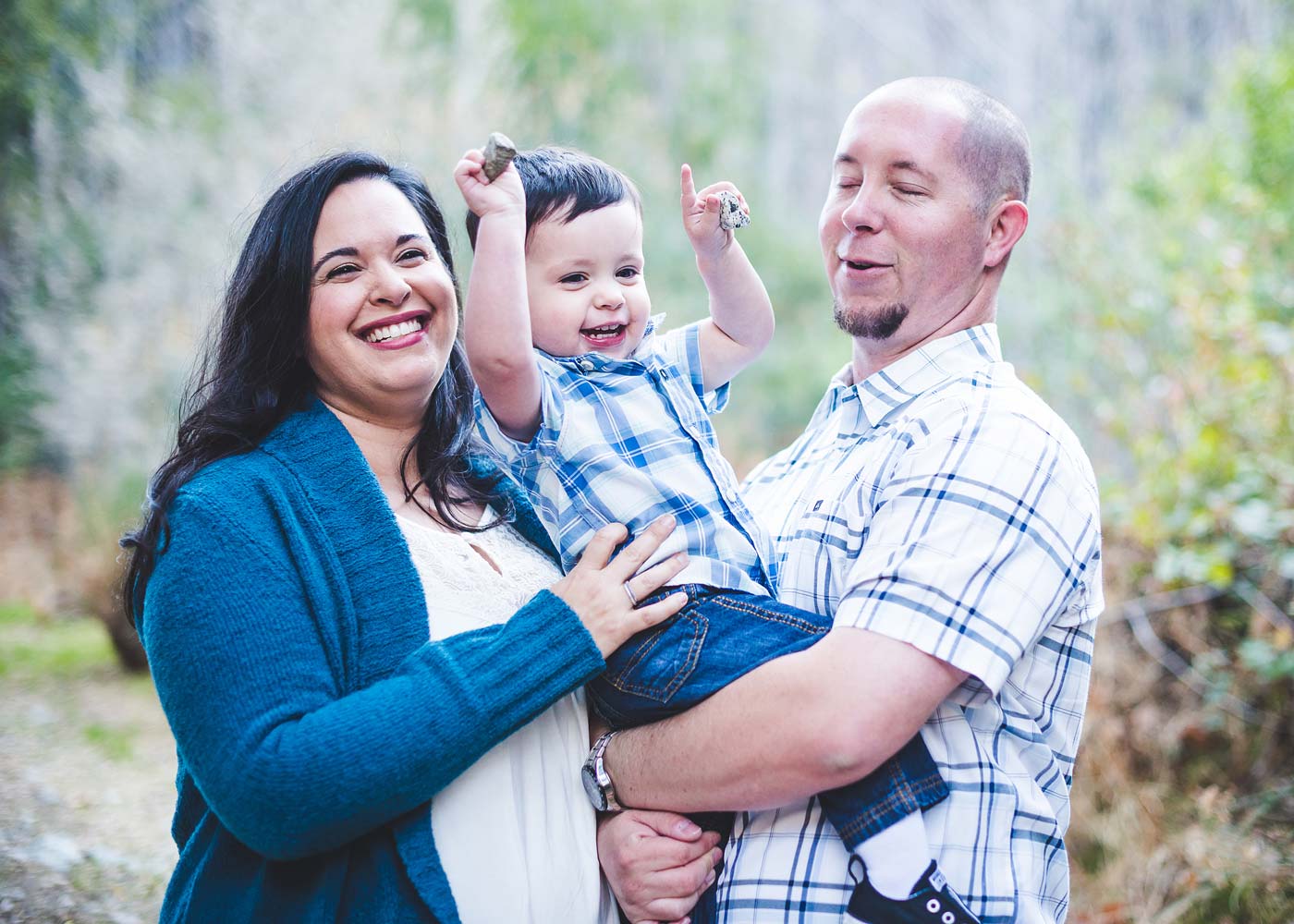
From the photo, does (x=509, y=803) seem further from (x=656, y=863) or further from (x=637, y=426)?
(x=637, y=426)

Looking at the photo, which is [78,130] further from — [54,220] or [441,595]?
[441,595]

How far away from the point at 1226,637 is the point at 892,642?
308 cm

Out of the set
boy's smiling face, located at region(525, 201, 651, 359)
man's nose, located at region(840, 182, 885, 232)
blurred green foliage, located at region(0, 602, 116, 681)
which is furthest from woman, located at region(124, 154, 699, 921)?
blurred green foliage, located at region(0, 602, 116, 681)

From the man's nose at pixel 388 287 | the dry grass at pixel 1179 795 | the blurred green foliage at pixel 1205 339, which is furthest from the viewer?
the blurred green foliage at pixel 1205 339

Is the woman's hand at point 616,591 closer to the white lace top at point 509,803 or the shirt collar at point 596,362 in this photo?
the white lace top at point 509,803

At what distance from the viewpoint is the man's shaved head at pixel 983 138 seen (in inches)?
74.9

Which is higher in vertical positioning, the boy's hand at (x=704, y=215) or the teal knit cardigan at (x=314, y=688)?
the boy's hand at (x=704, y=215)

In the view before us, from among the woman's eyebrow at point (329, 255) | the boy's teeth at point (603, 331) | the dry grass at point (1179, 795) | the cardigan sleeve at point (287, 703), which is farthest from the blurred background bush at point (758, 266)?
the cardigan sleeve at point (287, 703)

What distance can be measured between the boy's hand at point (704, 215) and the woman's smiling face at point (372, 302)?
49 cm

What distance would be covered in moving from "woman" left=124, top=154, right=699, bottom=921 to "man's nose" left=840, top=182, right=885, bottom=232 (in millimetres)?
722

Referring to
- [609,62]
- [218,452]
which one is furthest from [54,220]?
[218,452]

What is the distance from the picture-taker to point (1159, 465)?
13.3 ft

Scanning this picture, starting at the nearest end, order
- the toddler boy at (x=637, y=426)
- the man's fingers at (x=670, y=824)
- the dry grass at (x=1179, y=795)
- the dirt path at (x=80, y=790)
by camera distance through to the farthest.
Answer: the toddler boy at (x=637, y=426) < the man's fingers at (x=670, y=824) < the dirt path at (x=80, y=790) < the dry grass at (x=1179, y=795)

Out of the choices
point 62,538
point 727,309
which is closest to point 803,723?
point 727,309
